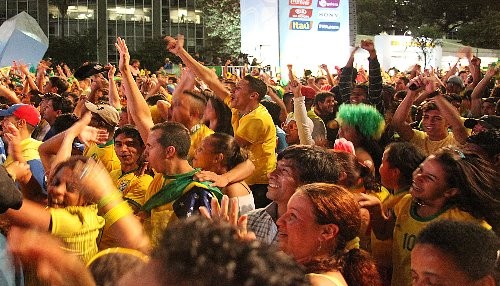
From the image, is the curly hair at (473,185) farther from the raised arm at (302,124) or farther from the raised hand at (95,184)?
the raised arm at (302,124)

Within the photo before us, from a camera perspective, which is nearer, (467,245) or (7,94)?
(467,245)

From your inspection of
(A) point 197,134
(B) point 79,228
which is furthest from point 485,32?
(B) point 79,228

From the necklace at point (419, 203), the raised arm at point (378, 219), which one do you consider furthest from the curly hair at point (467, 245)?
the raised arm at point (378, 219)

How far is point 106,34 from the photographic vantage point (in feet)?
153

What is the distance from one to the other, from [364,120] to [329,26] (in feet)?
38.6

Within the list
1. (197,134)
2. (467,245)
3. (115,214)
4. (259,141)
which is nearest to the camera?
(467,245)

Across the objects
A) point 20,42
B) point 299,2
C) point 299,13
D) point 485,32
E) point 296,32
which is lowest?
point 20,42

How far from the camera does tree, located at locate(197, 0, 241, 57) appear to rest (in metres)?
38.2

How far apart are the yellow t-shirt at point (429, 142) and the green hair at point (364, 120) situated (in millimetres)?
665

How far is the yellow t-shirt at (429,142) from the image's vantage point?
5.27 m

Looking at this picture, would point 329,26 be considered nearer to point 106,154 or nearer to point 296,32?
point 296,32

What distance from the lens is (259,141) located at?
514 cm

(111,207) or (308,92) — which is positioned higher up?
(308,92)

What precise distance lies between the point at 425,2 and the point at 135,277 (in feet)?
181
